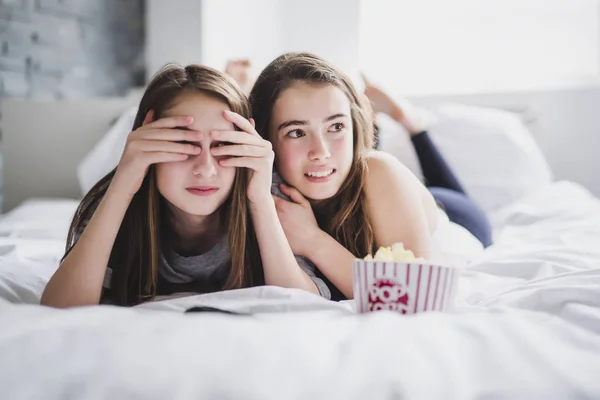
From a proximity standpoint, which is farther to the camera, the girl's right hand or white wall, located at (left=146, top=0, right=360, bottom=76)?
white wall, located at (left=146, top=0, right=360, bottom=76)

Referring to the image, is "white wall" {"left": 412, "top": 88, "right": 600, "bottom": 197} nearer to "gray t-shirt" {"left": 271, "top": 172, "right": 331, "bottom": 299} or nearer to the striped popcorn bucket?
"gray t-shirt" {"left": 271, "top": 172, "right": 331, "bottom": 299}

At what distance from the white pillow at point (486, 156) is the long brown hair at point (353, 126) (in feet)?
3.12

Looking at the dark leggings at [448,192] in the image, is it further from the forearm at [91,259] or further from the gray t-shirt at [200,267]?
the forearm at [91,259]

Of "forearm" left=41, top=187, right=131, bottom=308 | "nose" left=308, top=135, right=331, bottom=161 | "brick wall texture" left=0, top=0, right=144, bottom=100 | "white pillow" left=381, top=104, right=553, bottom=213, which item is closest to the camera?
"forearm" left=41, top=187, right=131, bottom=308

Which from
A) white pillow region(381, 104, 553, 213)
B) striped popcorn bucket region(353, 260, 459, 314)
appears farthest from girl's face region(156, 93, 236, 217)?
white pillow region(381, 104, 553, 213)

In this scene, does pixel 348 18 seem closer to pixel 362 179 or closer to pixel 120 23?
pixel 120 23

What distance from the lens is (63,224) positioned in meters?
1.65

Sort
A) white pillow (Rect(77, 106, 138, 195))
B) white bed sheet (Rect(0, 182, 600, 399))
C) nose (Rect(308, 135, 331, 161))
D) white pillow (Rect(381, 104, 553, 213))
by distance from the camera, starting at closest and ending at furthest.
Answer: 1. white bed sheet (Rect(0, 182, 600, 399))
2. nose (Rect(308, 135, 331, 161))
3. white pillow (Rect(77, 106, 138, 195))
4. white pillow (Rect(381, 104, 553, 213))

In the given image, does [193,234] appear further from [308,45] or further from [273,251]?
[308,45]

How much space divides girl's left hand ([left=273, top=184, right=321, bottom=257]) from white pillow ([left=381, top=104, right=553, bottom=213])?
3.36ft

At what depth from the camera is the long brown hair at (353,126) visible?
3.33 feet

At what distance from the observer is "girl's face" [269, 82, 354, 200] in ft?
3.18

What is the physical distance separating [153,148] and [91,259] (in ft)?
0.57

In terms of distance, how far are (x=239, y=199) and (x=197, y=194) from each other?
0.07m
